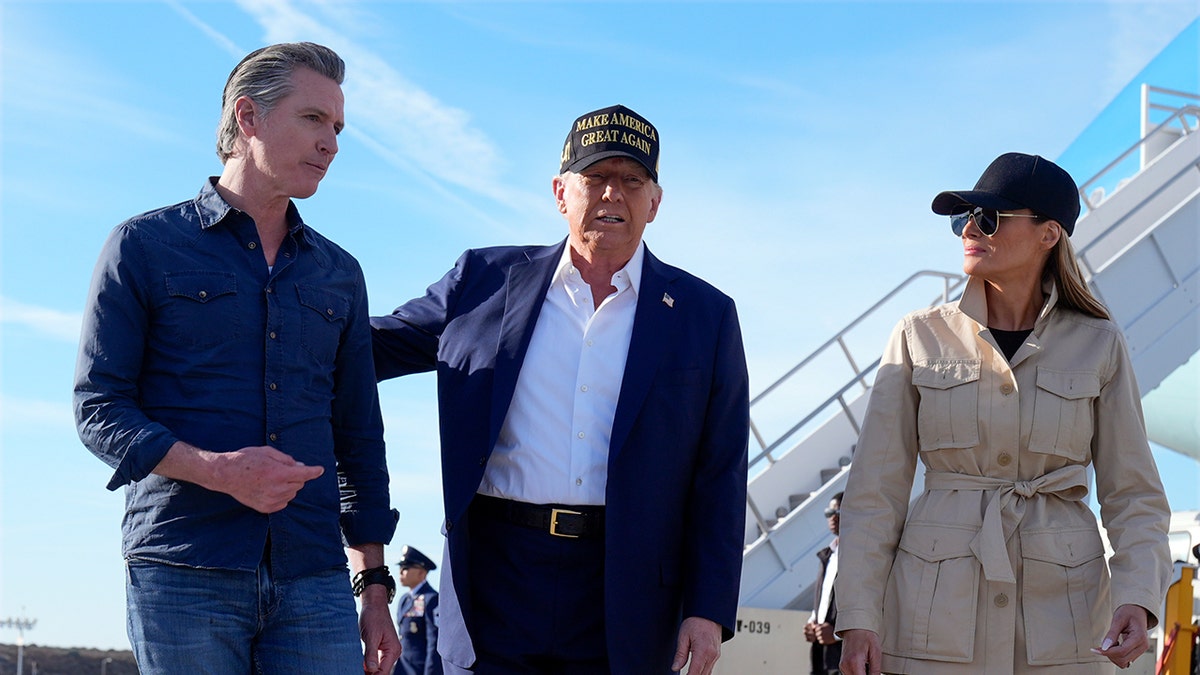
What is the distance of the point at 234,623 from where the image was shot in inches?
118

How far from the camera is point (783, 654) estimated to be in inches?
406

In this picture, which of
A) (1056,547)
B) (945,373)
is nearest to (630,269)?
(945,373)

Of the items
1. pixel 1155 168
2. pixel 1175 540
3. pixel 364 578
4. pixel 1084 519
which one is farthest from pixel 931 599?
pixel 1155 168

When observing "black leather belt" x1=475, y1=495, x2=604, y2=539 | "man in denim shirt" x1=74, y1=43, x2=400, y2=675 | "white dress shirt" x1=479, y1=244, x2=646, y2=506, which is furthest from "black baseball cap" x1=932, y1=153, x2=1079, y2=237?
"man in denim shirt" x1=74, y1=43, x2=400, y2=675

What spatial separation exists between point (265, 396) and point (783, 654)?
7899 millimetres

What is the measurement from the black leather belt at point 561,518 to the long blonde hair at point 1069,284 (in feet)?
5.16

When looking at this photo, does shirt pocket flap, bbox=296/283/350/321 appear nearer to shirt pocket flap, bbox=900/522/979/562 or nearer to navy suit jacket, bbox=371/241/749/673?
navy suit jacket, bbox=371/241/749/673

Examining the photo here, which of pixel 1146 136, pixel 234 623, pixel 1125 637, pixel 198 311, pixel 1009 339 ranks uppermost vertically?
pixel 1146 136

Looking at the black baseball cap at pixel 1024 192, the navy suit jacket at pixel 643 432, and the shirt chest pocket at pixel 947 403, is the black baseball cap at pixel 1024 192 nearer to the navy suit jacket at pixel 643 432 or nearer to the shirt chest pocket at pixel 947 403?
the shirt chest pocket at pixel 947 403

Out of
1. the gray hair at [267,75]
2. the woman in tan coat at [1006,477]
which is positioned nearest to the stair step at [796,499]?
the woman in tan coat at [1006,477]

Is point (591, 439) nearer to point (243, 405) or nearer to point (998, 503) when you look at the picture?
point (243, 405)

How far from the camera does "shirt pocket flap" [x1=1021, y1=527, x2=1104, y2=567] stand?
3.67 m

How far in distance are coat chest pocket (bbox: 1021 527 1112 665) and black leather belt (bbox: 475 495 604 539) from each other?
1.19m

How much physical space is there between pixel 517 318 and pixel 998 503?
144 cm
